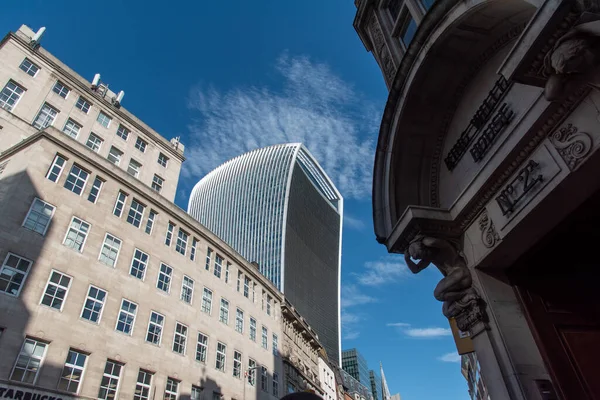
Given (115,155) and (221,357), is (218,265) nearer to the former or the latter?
(221,357)

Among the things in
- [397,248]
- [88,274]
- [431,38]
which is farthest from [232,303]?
[431,38]

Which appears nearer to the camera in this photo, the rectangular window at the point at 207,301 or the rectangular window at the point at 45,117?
the rectangular window at the point at 45,117

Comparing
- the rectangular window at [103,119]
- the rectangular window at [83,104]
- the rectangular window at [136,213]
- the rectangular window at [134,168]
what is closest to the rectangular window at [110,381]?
the rectangular window at [136,213]

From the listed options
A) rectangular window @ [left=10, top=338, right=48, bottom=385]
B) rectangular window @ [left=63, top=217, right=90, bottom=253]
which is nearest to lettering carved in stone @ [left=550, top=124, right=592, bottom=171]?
rectangular window @ [left=10, top=338, right=48, bottom=385]

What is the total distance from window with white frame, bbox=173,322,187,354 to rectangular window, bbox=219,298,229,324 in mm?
5061

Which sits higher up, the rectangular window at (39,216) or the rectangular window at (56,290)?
the rectangular window at (39,216)

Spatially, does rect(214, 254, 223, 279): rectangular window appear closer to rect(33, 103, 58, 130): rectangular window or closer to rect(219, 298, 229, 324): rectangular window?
rect(219, 298, 229, 324): rectangular window

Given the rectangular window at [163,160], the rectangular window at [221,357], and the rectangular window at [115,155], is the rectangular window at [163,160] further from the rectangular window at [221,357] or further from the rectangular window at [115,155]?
the rectangular window at [221,357]

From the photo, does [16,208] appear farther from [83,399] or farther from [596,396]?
[596,396]

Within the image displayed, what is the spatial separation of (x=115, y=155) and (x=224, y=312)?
18702 millimetres

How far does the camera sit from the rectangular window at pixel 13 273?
742 inches

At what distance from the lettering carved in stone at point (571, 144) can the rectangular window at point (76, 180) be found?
2715cm

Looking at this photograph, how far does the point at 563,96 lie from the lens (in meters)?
4.95

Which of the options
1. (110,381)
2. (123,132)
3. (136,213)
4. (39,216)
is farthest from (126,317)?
(123,132)
